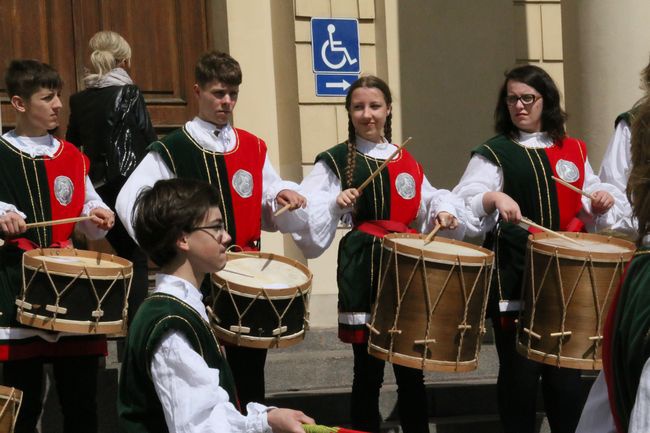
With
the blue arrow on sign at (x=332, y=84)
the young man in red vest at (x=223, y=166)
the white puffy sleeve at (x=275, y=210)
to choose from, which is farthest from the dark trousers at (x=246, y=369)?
the blue arrow on sign at (x=332, y=84)

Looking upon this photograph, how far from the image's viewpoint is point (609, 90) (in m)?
6.98

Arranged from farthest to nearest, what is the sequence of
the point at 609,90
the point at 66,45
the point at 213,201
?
1. the point at 66,45
2. the point at 609,90
3. the point at 213,201

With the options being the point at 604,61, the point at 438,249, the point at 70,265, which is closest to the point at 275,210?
the point at 438,249

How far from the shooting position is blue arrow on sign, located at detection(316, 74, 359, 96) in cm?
795

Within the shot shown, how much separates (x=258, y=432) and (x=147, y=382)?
0.34m

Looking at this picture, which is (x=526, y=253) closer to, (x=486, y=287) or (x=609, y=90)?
(x=486, y=287)

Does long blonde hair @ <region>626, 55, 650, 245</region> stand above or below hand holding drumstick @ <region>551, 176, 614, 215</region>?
above

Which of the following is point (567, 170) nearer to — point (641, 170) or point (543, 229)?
point (543, 229)

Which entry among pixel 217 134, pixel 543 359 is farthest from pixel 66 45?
pixel 543 359

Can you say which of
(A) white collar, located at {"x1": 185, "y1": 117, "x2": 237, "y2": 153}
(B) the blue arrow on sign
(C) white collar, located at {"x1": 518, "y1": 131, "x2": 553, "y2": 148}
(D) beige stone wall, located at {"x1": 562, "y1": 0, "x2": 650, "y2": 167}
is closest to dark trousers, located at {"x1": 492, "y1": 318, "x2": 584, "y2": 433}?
(C) white collar, located at {"x1": 518, "y1": 131, "x2": 553, "y2": 148}

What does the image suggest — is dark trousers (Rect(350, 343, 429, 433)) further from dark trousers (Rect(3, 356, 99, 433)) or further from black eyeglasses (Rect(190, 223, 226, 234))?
black eyeglasses (Rect(190, 223, 226, 234))

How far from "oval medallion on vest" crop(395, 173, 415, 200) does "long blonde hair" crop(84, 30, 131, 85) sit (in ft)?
5.39

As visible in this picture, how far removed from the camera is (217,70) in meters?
5.17

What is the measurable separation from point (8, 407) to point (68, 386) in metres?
1.06
